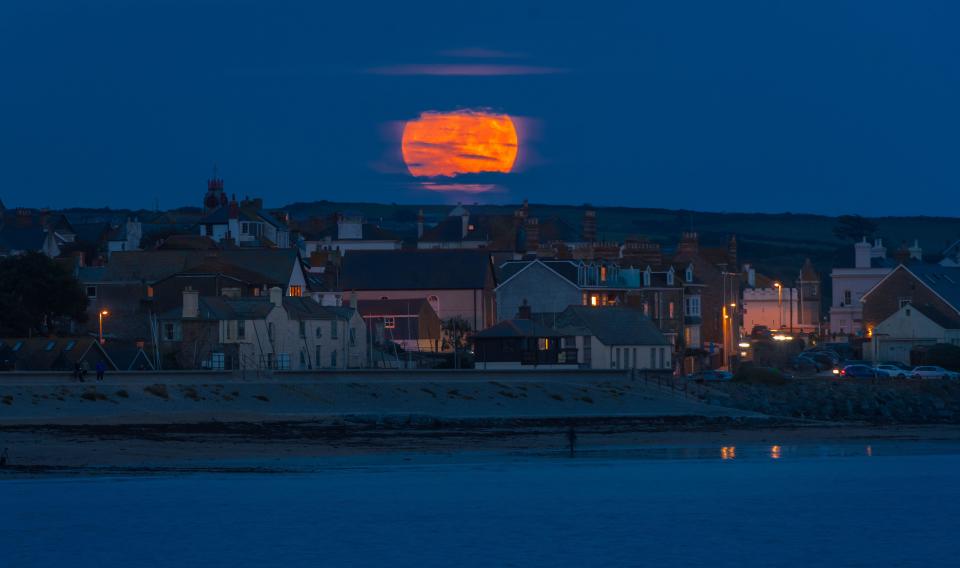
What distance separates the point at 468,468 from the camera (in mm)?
44844

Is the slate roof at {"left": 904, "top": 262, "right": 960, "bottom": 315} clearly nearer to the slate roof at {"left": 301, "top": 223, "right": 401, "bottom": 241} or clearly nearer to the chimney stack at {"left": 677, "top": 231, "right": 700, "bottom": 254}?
the chimney stack at {"left": 677, "top": 231, "right": 700, "bottom": 254}

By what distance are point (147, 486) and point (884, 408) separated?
41.1m

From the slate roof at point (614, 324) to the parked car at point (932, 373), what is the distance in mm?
13291

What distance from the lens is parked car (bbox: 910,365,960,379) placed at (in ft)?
273

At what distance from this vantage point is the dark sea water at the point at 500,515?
32.3m

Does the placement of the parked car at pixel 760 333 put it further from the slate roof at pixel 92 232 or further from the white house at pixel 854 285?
the slate roof at pixel 92 232

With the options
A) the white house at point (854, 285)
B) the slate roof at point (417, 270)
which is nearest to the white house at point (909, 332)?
the white house at point (854, 285)

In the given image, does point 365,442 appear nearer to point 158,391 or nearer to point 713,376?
point 158,391

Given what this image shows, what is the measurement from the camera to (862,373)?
3354 inches

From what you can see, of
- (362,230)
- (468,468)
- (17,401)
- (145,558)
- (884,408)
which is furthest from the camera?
(362,230)

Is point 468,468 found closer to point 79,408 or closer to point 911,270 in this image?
point 79,408

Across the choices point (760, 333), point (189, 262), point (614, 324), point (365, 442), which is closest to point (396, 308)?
point (189, 262)

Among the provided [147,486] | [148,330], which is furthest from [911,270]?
[147,486]

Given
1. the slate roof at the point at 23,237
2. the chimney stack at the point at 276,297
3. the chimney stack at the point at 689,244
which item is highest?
the slate roof at the point at 23,237
